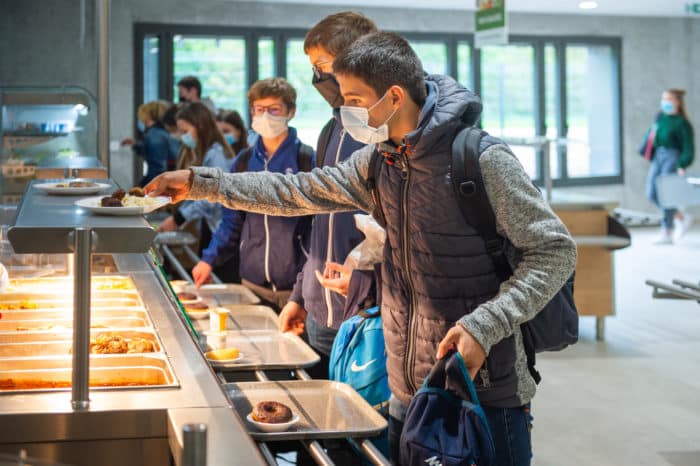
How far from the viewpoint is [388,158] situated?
2.27m

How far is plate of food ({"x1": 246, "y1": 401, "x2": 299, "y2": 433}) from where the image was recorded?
2.16 m

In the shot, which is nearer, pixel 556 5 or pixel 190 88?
pixel 190 88

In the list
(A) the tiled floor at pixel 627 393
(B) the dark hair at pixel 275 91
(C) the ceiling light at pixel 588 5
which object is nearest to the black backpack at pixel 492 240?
(B) the dark hair at pixel 275 91

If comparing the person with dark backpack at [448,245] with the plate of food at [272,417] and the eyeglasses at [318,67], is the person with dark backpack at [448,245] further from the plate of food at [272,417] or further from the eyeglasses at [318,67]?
the eyeglasses at [318,67]

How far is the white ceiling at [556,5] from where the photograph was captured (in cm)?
1345

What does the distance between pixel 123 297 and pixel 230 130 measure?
5207mm

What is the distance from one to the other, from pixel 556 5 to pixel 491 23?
223 inches

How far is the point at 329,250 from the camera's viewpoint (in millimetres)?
3205

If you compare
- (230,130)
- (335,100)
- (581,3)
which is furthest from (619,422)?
(581,3)

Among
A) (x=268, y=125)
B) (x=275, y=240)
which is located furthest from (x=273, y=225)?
(x=268, y=125)

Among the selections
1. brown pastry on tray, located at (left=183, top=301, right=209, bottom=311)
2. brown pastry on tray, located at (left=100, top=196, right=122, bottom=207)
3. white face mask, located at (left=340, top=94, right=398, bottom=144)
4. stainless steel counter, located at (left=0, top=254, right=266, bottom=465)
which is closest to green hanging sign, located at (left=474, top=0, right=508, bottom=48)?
brown pastry on tray, located at (left=183, top=301, right=209, bottom=311)

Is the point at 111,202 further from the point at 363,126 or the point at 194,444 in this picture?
the point at 194,444

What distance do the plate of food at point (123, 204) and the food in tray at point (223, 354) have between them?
0.74 meters

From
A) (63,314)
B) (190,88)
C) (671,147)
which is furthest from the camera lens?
(671,147)
